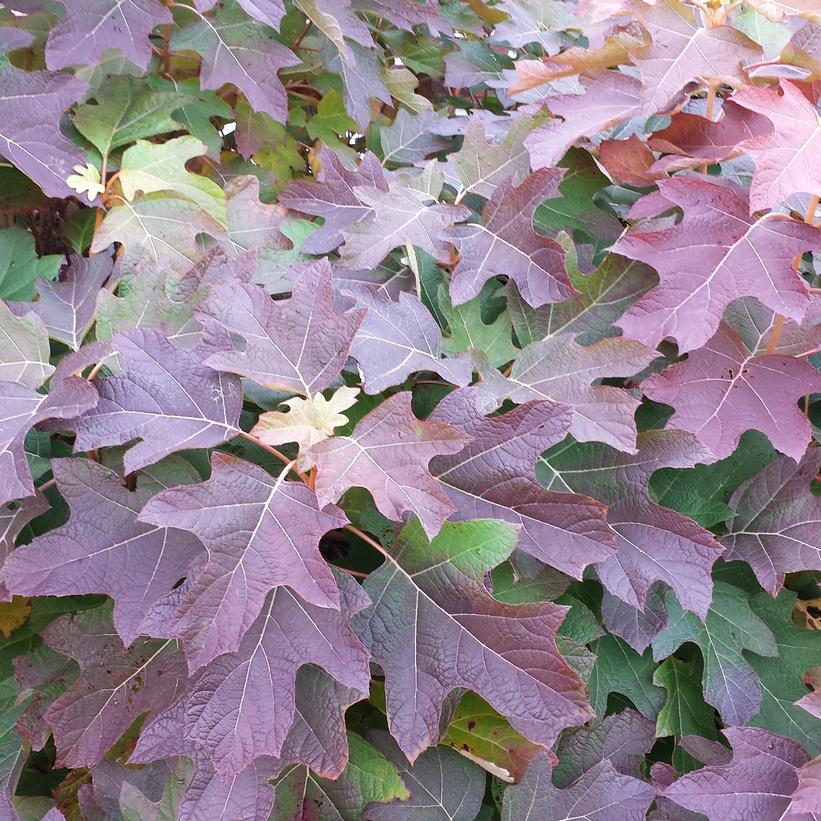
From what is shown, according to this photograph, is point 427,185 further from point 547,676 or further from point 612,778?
point 612,778

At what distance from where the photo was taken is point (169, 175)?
111 centimetres

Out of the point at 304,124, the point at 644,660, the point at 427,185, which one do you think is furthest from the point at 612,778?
the point at 304,124

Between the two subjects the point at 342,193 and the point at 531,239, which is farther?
the point at 342,193

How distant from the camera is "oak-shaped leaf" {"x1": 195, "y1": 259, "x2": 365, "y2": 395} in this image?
801 mm

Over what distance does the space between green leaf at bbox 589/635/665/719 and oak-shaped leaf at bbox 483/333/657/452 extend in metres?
0.30

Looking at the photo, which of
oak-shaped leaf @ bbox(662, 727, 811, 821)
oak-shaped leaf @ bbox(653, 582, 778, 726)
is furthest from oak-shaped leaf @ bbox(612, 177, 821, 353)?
oak-shaped leaf @ bbox(662, 727, 811, 821)

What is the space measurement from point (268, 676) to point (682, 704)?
1.88ft

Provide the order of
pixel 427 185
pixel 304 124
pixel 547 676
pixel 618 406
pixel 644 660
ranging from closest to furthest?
pixel 547 676, pixel 618 406, pixel 644 660, pixel 427 185, pixel 304 124

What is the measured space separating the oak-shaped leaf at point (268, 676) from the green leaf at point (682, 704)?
47 cm

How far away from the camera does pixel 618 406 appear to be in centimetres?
86

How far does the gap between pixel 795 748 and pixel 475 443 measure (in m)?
Result: 0.53

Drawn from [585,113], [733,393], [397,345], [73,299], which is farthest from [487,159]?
[73,299]

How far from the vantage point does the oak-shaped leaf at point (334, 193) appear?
110cm

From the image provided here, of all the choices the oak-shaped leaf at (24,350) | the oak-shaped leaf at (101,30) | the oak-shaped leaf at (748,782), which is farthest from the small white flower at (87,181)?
the oak-shaped leaf at (748,782)
